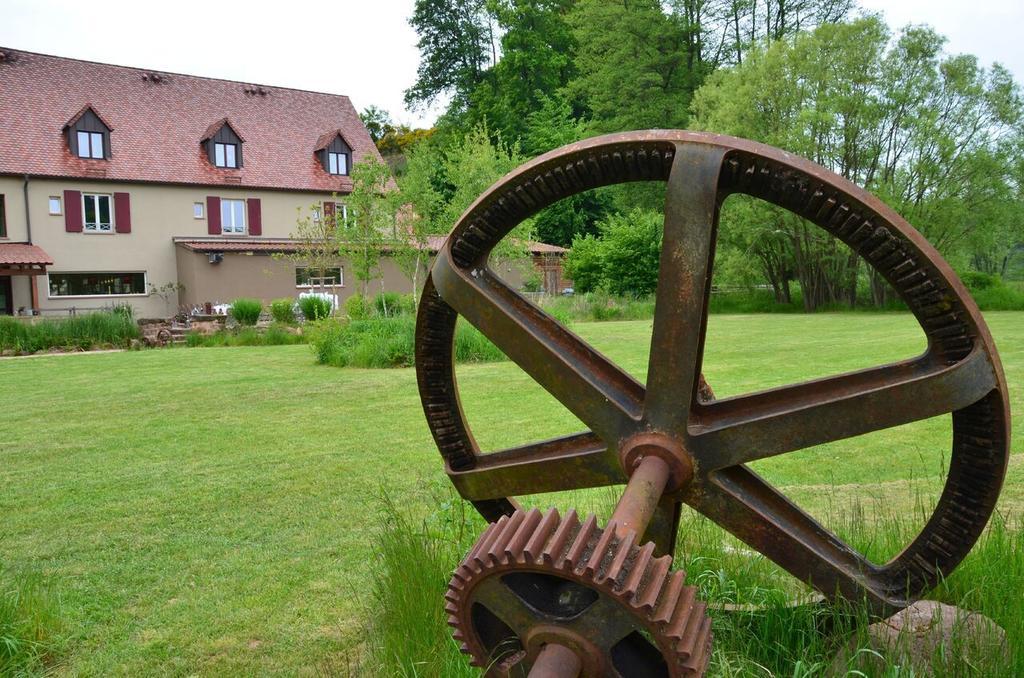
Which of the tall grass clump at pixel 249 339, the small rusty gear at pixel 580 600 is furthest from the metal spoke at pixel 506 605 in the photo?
the tall grass clump at pixel 249 339

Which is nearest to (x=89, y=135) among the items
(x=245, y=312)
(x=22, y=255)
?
(x=22, y=255)

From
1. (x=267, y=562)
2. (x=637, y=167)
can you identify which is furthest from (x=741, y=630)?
(x=267, y=562)

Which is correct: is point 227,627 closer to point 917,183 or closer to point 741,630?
point 741,630

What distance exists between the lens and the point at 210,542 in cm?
579

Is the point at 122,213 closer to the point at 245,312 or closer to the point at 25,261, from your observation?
the point at 25,261

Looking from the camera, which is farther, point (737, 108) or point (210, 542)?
point (737, 108)

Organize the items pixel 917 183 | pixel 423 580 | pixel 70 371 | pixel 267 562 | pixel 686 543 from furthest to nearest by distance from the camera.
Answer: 1. pixel 917 183
2. pixel 70 371
3. pixel 267 562
4. pixel 686 543
5. pixel 423 580

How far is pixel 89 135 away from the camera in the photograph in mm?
32719

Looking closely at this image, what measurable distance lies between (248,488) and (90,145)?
30.1m

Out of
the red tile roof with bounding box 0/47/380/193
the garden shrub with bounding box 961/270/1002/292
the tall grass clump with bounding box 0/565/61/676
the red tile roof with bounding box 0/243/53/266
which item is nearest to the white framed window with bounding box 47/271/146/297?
the red tile roof with bounding box 0/243/53/266

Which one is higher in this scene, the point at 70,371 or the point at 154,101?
the point at 154,101

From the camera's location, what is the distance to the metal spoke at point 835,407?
2.50 m

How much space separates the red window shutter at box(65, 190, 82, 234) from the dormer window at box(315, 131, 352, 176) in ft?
32.8

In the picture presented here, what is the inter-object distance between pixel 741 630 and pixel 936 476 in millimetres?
4281
